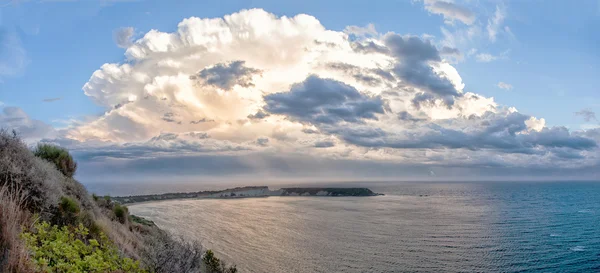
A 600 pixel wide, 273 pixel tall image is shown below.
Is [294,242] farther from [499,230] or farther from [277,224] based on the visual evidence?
[499,230]

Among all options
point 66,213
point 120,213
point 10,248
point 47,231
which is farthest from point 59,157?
point 10,248

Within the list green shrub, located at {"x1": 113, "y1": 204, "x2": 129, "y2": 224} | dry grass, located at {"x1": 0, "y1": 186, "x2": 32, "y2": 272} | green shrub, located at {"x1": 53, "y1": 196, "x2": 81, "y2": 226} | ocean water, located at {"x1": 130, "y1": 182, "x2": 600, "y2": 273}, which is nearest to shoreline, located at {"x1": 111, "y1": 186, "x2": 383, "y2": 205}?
ocean water, located at {"x1": 130, "y1": 182, "x2": 600, "y2": 273}

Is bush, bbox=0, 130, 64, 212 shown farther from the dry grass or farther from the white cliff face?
the white cliff face

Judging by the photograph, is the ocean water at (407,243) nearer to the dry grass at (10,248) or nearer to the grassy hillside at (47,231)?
the grassy hillside at (47,231)

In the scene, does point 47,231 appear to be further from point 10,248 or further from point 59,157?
point 59,157

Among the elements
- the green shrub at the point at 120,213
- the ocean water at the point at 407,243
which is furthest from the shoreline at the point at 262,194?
the green shrub at the point at 120,213

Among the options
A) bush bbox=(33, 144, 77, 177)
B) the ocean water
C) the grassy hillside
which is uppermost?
bush bbox=(33, 144, 77, 177)

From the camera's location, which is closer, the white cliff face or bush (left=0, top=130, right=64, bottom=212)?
bush (left=0, top=130, right=64, bottom=212)

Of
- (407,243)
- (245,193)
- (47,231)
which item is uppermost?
(47,231)

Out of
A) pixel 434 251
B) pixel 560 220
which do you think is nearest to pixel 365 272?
pixel 434 251
